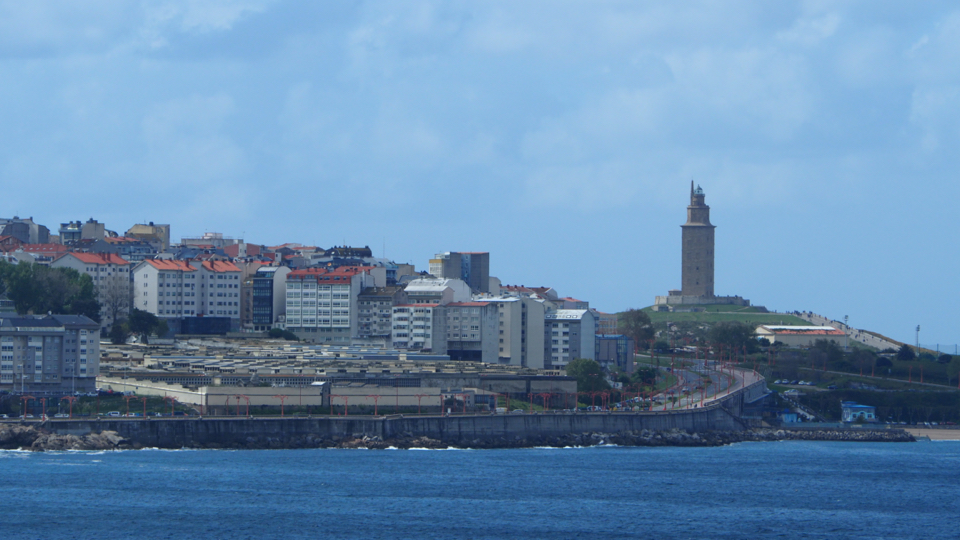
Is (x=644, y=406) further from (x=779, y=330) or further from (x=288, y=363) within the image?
(x=779, y=330)

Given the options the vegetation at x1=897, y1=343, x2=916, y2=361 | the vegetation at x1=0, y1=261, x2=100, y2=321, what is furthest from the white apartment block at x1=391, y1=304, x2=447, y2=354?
the vegetation at x1=897, y1=343, x2=916, y2=361

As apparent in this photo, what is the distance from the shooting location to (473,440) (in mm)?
92500

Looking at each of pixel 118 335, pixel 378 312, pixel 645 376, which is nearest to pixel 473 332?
pixel 378 312

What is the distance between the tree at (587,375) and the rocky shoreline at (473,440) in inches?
450

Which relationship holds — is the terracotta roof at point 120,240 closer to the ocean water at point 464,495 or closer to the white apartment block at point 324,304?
the white apartment block at point 324,304

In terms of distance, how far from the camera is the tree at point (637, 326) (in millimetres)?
160375

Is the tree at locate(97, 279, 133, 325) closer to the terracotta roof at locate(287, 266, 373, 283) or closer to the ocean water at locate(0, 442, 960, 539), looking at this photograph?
the terracotta roof at locate(287, 266, 373, 283)

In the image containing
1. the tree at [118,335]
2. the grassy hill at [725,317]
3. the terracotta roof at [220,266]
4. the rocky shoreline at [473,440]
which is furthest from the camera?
the grassy hill at [725,317]

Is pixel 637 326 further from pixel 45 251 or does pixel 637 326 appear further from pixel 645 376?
pixel 45 251

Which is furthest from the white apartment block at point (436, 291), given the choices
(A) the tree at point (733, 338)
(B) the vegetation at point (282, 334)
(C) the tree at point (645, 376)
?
(A) the tree at point (733, 338)

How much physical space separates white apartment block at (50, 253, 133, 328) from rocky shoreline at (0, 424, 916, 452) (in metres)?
50.7

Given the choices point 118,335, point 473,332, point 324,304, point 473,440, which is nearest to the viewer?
point 473,440

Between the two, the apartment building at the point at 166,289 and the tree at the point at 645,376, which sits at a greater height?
the apartment building at the point at 166,289

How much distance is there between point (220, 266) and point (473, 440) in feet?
182
